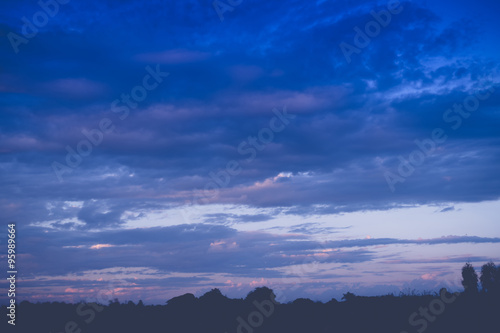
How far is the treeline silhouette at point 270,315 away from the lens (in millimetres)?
32844

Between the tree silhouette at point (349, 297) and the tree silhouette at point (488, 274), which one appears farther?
the tree silhouette at point (488, 274)

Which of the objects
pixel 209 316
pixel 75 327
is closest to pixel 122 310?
pixel 75 327

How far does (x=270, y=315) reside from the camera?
3547 cm

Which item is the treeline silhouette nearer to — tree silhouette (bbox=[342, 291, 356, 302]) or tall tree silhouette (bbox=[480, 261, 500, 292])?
tree silhouette (bbox=[342, 291, 356, 302])

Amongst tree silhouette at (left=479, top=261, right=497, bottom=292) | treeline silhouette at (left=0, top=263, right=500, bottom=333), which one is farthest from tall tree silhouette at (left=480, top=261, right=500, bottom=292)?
treeline silhouette at (left=0, top=263, right=500, bottom=333)

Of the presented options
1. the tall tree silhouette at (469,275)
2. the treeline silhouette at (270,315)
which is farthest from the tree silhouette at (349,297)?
the tall tree silhouette at (469,275)

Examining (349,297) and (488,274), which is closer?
(349,297)

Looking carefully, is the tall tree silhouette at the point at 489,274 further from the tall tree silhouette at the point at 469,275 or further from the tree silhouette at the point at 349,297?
the tree silhouette at the point at 349,297

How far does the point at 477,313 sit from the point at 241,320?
616 inches

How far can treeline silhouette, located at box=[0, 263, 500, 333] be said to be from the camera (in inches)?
1293

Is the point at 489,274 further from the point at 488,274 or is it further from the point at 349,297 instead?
the point at 349,297

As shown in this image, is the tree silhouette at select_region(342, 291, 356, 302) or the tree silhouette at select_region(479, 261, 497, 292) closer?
the tree silhouette at select_region(342, 291, 356, 302)

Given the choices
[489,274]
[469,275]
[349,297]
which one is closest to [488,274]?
[489,274]

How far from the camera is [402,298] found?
3569cm
